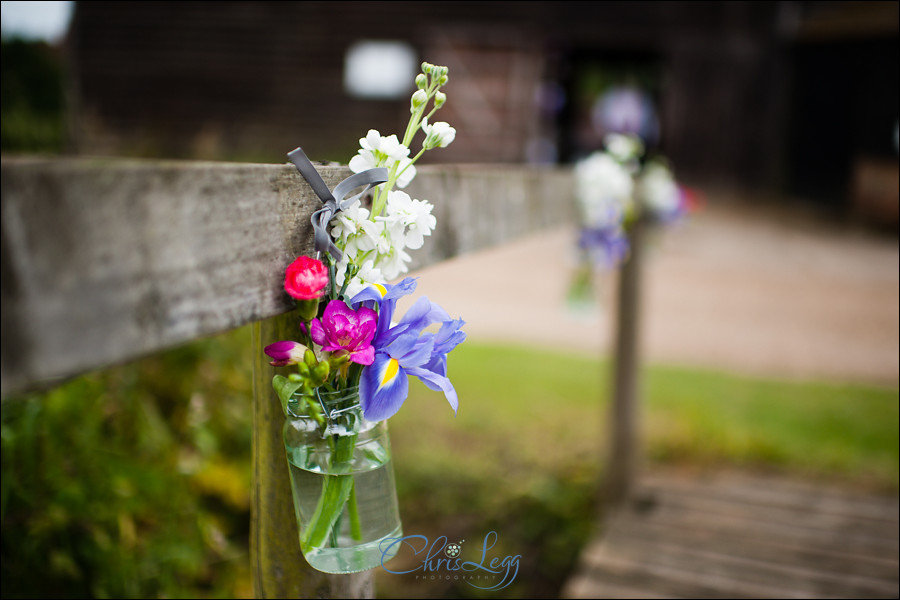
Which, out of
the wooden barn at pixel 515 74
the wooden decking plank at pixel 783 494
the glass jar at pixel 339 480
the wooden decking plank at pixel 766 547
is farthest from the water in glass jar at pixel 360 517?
the wooden barn at pixel 515 74

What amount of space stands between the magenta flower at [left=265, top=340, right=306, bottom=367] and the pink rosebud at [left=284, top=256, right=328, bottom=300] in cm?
8

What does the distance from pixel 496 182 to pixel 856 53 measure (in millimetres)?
11760

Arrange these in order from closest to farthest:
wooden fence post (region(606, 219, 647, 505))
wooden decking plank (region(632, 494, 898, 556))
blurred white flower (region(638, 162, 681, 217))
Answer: wooden decking plank (region(632, 494, 898, 556)), wooden fence post (region(606, 219, 647, 505)), blurred white flower (region(638, 162, 681, 217))

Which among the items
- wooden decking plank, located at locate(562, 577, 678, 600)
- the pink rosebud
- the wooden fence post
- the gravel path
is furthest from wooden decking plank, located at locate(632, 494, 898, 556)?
the pink rosebud

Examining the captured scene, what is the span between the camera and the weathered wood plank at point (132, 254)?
50cm

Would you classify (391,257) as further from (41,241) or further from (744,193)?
(744,193)

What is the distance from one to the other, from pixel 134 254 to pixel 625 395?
7.89ft

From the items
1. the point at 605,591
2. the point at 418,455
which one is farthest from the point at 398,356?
the point at 418,455

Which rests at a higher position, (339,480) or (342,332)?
(342,332)

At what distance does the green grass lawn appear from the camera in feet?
5.24

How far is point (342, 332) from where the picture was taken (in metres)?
0.74

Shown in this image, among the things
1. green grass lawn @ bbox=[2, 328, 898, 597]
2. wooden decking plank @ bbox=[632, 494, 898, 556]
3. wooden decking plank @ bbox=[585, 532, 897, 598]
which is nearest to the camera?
green grass lawn @ bbox=[2, 328, 898, 597]

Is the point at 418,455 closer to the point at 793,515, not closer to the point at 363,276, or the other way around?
the point at 793,515

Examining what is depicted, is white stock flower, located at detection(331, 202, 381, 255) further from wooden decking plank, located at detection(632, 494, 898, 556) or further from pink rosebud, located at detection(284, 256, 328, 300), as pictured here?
wooden decking plank, located at detection(632, 494, 898, 556)
